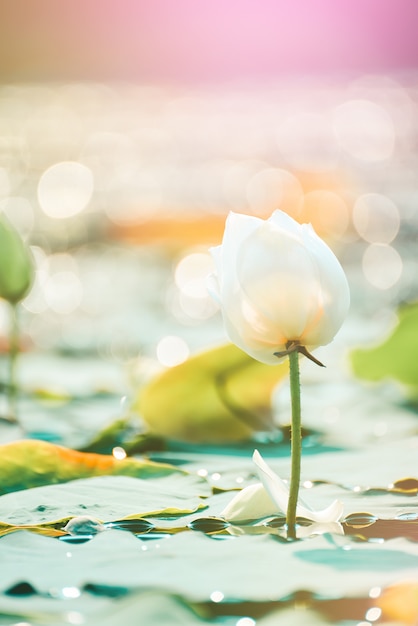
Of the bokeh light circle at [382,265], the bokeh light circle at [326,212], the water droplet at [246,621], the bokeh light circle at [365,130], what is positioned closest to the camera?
the water droplet at [246,621]

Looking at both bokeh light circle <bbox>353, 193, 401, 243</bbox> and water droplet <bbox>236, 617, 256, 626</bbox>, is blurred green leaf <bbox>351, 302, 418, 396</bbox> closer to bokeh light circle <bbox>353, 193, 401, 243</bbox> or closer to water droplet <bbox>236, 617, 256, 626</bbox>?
water droplet <bbox>236, 617, 256, 626</bbox>

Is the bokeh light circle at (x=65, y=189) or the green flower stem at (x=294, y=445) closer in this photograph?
the green flower stem at (x=294, y=445)

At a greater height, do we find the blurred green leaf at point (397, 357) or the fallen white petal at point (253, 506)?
the blurred green leaf at point (397, 357)

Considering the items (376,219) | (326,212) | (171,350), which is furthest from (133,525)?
(326,212)

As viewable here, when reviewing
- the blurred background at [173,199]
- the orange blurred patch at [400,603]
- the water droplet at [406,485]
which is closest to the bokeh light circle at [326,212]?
the blurred background at [173,199]

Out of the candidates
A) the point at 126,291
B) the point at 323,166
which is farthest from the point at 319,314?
the point at 323,166

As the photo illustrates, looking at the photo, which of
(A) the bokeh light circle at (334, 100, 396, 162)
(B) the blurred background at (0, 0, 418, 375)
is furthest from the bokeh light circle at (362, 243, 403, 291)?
(A) the bokeh light circle at (334, 100, 396, 162)

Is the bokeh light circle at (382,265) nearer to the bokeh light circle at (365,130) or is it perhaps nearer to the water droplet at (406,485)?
the water droplet at (406,485)

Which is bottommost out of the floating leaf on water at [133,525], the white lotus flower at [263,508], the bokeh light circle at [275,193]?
the floating leaf on water at [133,525]
